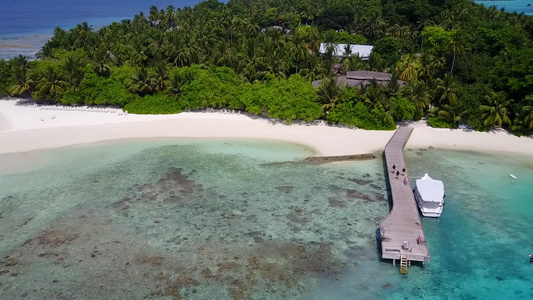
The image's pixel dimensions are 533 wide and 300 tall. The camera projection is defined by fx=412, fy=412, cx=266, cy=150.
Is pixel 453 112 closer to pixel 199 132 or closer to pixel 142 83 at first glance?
pixel 199 132

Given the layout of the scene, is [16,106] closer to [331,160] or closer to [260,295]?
[331,160]

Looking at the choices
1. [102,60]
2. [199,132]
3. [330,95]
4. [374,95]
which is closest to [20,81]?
[102,60]

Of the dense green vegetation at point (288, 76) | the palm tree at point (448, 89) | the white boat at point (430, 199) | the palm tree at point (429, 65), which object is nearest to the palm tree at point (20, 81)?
the dense green vegetation at point (288, 76)

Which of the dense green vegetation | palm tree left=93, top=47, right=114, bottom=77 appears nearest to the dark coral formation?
the dense green vegetation

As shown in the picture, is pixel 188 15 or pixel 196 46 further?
pixel 188 15

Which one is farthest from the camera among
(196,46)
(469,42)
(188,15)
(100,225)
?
(188,15)

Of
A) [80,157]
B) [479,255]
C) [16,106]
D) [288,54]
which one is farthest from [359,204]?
[16,106]

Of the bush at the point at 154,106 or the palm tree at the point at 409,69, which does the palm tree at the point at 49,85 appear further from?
the palm tree at the point at 409,69
